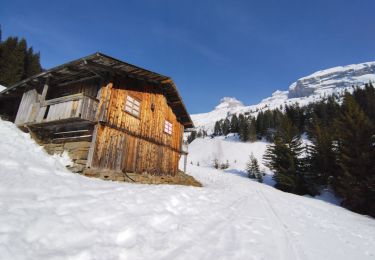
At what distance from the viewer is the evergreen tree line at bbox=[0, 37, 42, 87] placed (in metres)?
36.6

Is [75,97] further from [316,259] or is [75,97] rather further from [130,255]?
[316,259]

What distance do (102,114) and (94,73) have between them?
2.99 meters

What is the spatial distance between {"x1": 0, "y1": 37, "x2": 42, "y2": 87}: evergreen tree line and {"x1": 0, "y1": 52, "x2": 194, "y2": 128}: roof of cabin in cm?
2496

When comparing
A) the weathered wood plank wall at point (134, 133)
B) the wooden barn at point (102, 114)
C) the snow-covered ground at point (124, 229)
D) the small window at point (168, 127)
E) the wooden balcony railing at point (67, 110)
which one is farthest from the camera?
the small window at point (168, 127)

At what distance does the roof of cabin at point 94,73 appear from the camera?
1189 cm

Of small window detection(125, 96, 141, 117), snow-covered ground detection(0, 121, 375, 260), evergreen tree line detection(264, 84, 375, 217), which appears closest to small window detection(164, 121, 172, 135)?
small window detection(125, 96, 141, 117)

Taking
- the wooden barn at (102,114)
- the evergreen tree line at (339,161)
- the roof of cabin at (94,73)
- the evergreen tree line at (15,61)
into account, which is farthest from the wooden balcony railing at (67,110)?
the evergreen tree line at (15,61)

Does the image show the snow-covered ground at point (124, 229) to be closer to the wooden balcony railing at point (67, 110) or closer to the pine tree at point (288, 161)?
the wooden balcony railing at point (67, 110)

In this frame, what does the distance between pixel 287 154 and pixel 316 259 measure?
28.6 meters

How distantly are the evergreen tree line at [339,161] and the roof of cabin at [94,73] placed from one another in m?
18.6

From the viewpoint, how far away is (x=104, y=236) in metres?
3.75

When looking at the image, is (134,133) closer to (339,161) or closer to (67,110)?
(67,110)

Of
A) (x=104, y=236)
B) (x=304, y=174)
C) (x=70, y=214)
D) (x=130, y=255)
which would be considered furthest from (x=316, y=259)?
(x=304, y=174)

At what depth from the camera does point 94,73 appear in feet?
Answer: 42.8
